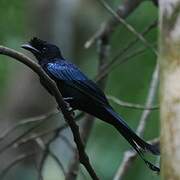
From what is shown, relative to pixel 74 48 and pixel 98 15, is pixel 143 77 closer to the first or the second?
pixel 74 48

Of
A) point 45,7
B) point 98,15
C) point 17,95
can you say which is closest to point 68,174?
point 17,95

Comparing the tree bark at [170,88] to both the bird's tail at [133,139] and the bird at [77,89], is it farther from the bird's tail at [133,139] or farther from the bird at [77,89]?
the bird at [77,89]

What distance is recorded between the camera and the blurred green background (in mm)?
6344

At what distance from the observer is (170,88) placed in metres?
1.98

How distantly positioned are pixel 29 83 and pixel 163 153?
5577 millimetres

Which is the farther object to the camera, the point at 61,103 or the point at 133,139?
the point at 133,139

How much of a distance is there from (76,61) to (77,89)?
454 cm

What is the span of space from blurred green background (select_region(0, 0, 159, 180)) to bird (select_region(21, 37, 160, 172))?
201 centimetres

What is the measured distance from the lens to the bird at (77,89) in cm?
337

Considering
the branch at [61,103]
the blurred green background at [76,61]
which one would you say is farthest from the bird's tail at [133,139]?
the blurred green background at [76,61]

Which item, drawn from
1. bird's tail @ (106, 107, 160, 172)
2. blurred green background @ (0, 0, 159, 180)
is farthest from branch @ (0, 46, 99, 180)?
blurred green background @ (0, 0, 159, 180)

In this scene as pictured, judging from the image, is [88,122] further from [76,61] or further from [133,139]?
[76,61]

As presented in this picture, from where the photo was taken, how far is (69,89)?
3.84 m

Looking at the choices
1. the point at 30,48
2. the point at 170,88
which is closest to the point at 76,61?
the point at 30,48
